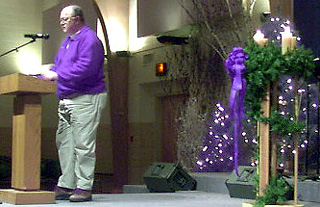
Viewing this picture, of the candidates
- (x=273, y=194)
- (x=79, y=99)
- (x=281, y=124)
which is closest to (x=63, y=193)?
(x=79, y=99)

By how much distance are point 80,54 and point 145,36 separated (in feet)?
22.1

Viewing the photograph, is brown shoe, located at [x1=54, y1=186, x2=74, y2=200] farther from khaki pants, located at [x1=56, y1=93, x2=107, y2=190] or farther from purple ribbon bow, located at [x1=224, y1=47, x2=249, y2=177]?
purple ribbon bow, located at [x1=224, y1=47, x2=249, y2=177]

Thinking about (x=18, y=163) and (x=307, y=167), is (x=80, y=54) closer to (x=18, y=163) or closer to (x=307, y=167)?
(x=18, y=163)

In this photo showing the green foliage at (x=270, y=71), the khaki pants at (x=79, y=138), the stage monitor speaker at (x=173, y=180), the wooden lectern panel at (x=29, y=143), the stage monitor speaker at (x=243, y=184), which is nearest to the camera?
the green foliage at (x=270, y=71)

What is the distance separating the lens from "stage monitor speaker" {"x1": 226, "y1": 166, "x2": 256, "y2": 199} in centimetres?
533

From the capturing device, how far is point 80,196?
4594 mm

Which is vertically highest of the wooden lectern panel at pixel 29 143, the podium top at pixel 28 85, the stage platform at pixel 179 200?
the podium top at pixel 28 85

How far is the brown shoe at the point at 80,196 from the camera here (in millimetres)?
4578

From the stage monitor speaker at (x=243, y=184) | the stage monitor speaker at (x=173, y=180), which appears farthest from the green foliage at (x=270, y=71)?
the stage monitor speaker at (x=173, y=180)

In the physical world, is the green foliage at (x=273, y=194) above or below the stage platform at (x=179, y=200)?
above

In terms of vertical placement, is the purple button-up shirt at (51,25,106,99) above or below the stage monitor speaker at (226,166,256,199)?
above

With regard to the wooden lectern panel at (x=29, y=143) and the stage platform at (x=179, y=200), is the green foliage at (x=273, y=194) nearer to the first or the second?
the stage platform at (x=179, y=200)

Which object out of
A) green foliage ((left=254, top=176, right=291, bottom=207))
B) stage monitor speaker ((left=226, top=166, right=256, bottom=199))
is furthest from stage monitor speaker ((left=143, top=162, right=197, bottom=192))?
green foliage ((left=254, top=176, right=291, bottom=207))

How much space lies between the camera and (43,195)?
4.39 meters
